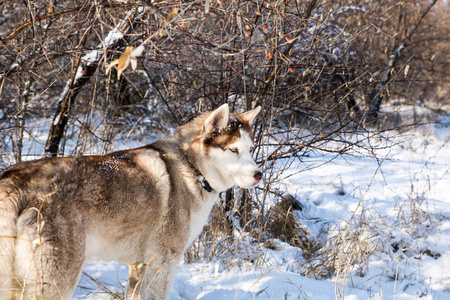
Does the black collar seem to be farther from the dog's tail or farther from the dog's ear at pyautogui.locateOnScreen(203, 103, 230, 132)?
the dog's tail

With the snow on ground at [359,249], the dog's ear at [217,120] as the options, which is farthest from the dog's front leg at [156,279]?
the dog's ear at [217,120]

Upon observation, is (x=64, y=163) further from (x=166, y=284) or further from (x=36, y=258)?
(x=166, y=284)

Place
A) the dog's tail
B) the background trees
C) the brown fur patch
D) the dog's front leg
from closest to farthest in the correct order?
the dog's tail
the dog's front leg
the brown fur patch
the background trees

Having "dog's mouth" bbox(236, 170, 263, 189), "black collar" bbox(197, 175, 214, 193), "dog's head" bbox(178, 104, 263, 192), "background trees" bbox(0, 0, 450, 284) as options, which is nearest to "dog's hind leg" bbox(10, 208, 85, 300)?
"black collar" bbox(197, 175, 214, 193)

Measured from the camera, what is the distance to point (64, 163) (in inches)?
106

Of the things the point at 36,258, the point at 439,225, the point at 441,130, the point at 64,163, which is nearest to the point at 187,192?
the point at 64,163

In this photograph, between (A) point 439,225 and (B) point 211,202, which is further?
(A) point 439,225

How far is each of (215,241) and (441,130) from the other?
9.83 metres

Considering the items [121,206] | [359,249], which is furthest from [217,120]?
[359,249]

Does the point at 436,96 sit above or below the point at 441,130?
above

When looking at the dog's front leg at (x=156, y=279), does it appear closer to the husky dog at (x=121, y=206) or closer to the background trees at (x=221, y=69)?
the husky dog at (x=121, y=206)

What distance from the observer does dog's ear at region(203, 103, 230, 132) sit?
3.38 m

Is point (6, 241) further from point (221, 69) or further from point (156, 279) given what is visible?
point (221, 69)

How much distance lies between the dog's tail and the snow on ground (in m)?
1.34
